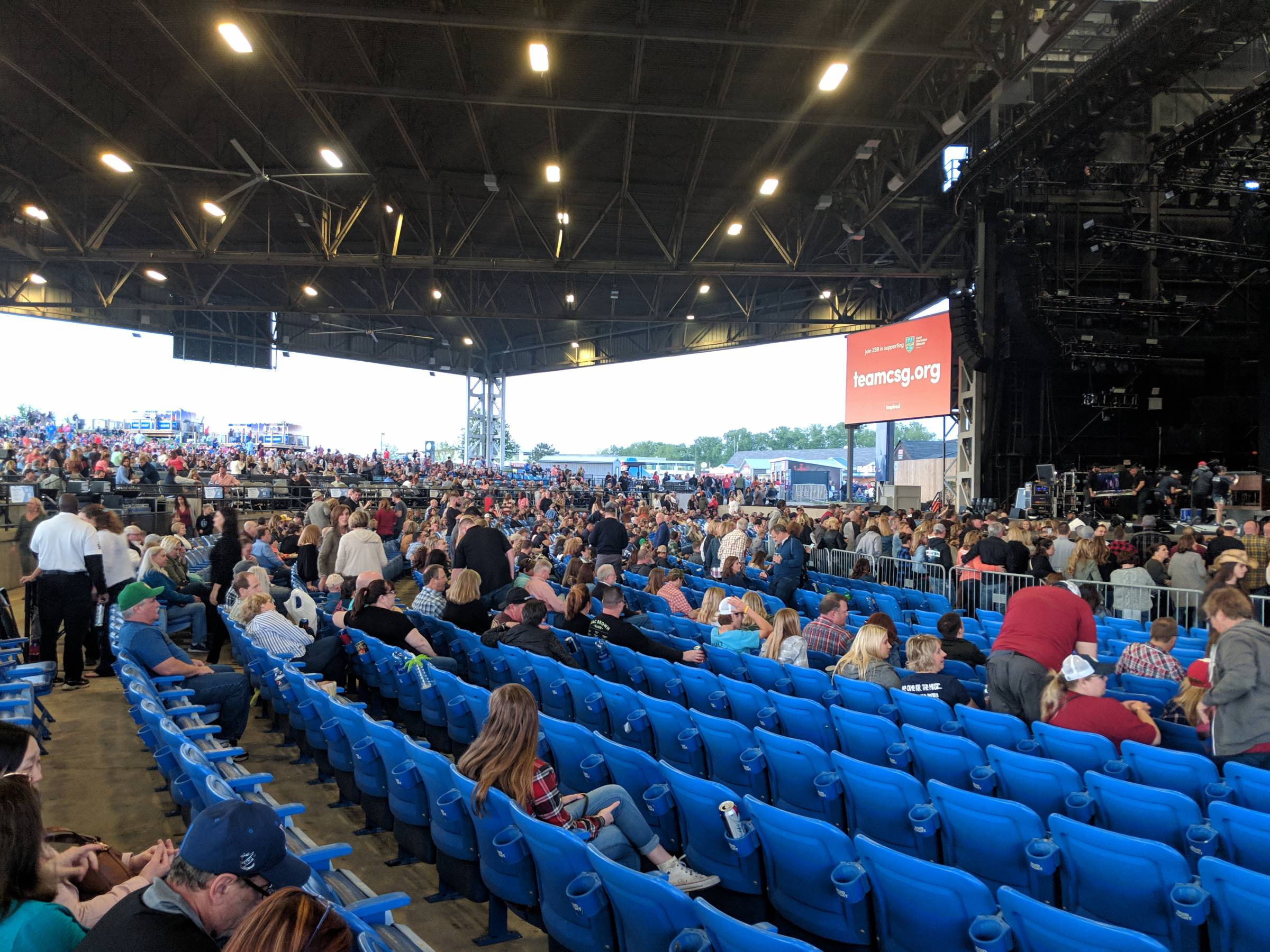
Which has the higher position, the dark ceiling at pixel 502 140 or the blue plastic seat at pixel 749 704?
the dark ceiling at pixel 502 140

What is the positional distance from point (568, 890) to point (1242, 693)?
2971 mm

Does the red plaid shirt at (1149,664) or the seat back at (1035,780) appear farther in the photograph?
the red plaid shirt at (1149,664)

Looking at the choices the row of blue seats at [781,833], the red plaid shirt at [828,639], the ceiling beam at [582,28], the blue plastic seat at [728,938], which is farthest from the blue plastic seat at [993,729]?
the ceiling beam at [582,28]

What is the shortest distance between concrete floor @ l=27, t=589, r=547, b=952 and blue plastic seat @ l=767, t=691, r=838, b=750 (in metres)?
1.66

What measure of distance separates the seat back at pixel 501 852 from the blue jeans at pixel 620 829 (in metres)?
0.24

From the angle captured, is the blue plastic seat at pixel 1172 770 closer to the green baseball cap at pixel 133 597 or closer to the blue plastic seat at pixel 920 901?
the blue plastic seat at pixel 920 901

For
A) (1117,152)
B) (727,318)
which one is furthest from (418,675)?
(1117,152)

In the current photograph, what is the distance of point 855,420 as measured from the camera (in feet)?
68.3

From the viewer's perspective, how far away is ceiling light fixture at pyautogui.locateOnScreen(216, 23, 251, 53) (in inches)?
324

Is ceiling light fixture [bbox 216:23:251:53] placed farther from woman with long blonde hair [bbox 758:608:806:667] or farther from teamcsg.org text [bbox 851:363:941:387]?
teamcsg.org text [bbox 851:363:941:387]

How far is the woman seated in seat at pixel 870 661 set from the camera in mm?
4770

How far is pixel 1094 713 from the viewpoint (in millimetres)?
3723

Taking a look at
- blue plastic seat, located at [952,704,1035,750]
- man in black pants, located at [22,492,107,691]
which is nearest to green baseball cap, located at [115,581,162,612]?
man in black pants, located at [22,492,107,691]

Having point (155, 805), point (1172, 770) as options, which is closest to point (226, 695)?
point (155, 805)
